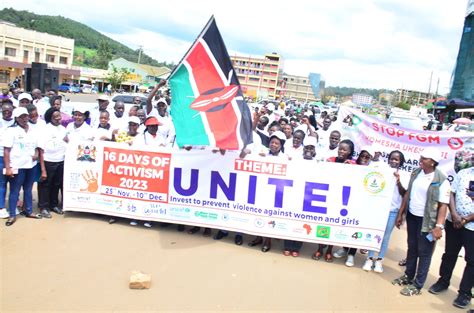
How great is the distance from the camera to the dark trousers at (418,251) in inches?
178

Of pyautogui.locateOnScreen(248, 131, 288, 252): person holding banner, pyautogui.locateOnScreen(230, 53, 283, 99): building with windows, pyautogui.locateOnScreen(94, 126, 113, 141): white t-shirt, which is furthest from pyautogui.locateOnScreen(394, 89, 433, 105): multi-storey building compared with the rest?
pyautogui.locateOnScreen(94, 126, 113, 141): white t-shirt

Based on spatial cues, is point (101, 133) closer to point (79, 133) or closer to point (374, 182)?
point (79, 133)

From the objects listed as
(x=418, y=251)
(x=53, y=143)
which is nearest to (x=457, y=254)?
(x=418, y=251)

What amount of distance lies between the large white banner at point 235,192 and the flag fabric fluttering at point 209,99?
1.98ft

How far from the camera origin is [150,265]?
183 inches

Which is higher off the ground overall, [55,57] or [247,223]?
[55,57]

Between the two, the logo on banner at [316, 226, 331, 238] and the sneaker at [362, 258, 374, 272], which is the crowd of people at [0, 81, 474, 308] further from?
the logo on banner at [316, 226, 331, 238]

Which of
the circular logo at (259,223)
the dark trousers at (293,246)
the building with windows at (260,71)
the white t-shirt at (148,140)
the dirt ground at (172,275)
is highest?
the building with windows at (260,71)

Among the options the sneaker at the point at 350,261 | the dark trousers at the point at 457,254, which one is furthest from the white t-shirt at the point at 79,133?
the dark trousers at the point at 457,254

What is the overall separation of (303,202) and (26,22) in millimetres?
127608

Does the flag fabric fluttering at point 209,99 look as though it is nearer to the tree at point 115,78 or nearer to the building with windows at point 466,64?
the building with windows at point 466,64

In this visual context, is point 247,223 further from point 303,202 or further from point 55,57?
point 55,57

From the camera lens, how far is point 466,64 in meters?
50.0

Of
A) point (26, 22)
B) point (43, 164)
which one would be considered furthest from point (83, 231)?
point (26, 22)
